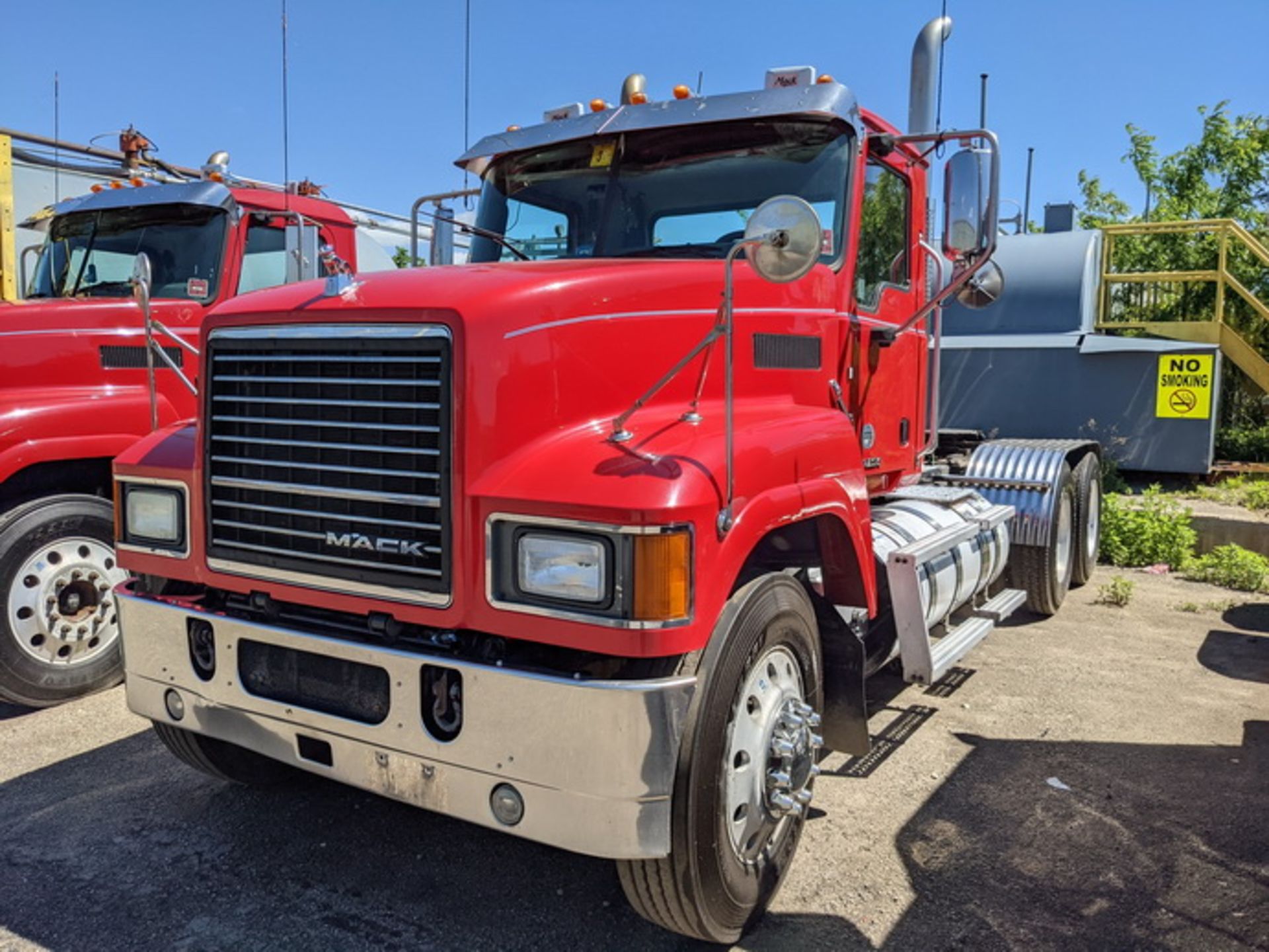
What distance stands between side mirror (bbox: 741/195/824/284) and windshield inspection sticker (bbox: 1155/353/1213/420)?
9.71 metres

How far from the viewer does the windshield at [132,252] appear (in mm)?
6059

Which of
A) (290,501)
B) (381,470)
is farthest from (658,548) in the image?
(290,501)

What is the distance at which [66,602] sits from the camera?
515cm

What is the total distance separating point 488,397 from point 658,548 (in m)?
0.66

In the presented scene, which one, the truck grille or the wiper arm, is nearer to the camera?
the truck grille

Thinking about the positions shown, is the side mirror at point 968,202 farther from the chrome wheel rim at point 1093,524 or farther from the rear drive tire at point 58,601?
the rear drive tire at point 58,601

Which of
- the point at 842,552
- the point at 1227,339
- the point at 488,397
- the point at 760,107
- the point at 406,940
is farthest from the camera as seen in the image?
the point at 1227,339

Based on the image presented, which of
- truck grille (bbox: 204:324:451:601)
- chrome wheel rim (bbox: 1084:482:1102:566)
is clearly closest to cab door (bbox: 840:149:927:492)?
truck grille (bbox: 204:324:451:601)

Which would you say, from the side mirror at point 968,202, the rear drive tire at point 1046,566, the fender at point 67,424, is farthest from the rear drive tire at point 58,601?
the rear drive tire at point 1046,566

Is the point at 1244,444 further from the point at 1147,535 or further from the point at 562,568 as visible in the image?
the point at 562,568

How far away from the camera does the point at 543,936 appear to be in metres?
3.08

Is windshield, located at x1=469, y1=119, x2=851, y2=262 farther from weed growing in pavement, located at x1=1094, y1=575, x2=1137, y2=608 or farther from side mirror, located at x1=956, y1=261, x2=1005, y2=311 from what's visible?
weed growing in pavement, located at x1=1094, y1=575, x2=1137, y2=608

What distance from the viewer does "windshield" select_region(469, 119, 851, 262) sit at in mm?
4094

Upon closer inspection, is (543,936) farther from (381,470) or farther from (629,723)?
(381,470)
